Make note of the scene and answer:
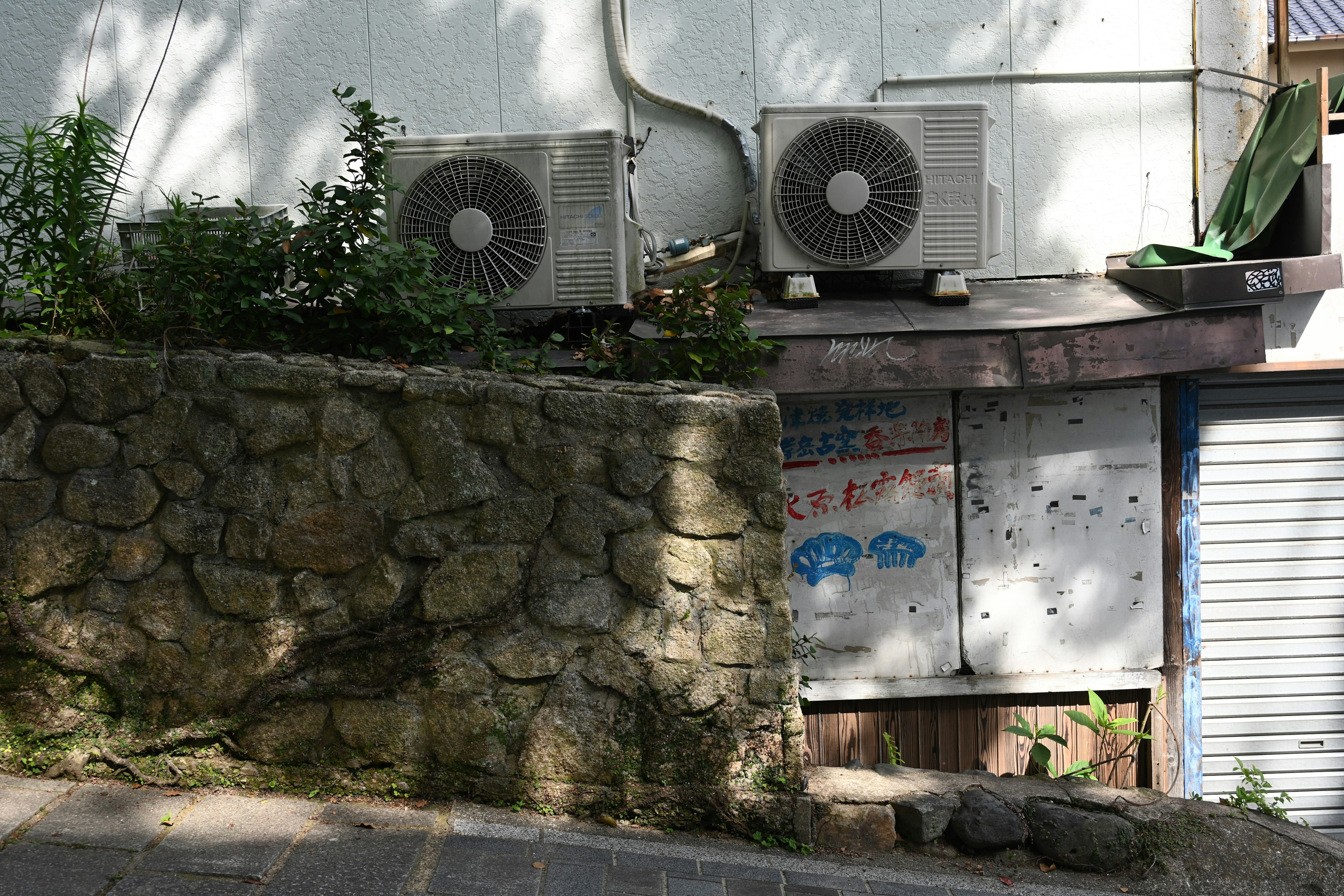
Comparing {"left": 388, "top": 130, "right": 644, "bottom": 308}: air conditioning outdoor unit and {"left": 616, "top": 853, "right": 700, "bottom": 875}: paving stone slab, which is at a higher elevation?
{"left": 388, "top": 130, "right": 644, "bottom": 308}: air conditioning outdoor unit

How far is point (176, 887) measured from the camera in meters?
2.94

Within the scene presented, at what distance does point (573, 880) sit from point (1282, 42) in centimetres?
583

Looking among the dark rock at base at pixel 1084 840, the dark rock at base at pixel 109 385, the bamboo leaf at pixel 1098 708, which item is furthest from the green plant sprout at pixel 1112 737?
the dark rock at base at pixel 109 385

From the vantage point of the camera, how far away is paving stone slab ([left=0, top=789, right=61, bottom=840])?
10.3 feet

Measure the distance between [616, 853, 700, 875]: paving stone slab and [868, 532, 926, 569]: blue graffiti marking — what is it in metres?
2.08

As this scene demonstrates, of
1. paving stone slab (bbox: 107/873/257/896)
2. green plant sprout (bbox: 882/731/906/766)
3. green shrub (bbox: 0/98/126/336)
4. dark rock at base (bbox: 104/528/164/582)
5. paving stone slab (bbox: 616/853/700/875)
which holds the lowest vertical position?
green plant sprout (bbox: 882/731/906/766)

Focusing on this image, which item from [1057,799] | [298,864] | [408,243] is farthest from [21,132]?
[1057,799]

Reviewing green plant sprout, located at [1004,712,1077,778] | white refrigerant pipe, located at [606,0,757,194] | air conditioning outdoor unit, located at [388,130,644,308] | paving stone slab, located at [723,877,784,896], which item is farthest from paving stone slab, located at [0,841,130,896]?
white refrigerant pipe, located at [606,0,757,194]

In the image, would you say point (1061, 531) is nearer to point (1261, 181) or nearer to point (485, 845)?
point (1261, 181)

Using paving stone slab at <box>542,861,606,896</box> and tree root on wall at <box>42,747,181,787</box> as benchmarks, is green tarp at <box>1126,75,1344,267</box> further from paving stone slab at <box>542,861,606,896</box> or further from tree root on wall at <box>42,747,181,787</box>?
tree root on wall at <box>42,747,181,787</box>

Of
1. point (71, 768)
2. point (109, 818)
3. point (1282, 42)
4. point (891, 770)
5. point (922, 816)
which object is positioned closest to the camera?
point (109, 818)

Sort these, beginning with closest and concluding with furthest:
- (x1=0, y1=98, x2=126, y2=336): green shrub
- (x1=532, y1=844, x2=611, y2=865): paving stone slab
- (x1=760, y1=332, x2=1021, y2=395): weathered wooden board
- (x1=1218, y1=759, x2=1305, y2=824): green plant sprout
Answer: (x1=532, y1=844, x2=611, y2=865): paving stone slab → (x1=0, y1=98, x2=126, y2=336): green shrub → (x1=760, y1=332, x2=1021, y2=395): weathered wooden board → (x1=1218, y1=759, x2=1305, y2=824): green plant sprout

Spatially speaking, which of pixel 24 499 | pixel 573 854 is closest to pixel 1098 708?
pixel 573 854

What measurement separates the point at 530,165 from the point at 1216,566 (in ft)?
14.4
